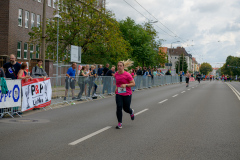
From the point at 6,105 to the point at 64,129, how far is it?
3299mm

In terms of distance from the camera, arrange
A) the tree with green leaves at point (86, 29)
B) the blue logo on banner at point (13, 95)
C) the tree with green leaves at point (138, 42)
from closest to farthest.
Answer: the blue logo on banner at point (13, 95) → the tree with green leaves at point (86, 29) → the tree with green leaves at point (138, 42)

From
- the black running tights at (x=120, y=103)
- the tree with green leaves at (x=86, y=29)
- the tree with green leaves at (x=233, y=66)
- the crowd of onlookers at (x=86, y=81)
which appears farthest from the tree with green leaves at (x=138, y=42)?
the tree with green leaves at (x=233, y=66)

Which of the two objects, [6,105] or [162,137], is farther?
[6,105]

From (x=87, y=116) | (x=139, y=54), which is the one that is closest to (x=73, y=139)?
(x=87, y=116)

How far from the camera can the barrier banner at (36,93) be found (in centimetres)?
1190

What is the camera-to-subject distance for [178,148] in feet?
21.0

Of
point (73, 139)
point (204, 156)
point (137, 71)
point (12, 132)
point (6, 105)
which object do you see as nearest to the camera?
point (204, 156)

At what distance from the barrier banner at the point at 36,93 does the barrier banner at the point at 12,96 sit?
0.84 ft

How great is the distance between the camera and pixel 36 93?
1270 centimetres

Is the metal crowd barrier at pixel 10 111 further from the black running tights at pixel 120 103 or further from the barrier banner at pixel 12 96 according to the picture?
the black running tights at pixel 120 103

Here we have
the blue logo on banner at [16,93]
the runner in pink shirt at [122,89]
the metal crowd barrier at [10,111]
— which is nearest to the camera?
the runner in pink shirt at [122,89]

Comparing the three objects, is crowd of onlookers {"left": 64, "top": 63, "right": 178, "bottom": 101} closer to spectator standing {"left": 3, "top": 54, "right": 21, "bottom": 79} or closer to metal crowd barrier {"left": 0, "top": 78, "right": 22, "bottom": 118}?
spectator standing {"left": 3, "top": 54, "right": 21, "bottom": 79}

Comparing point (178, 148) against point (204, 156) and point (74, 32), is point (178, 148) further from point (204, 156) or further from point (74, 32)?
point (74, 32)

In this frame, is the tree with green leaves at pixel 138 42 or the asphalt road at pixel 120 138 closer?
the asphalt road at pixel 120 138
